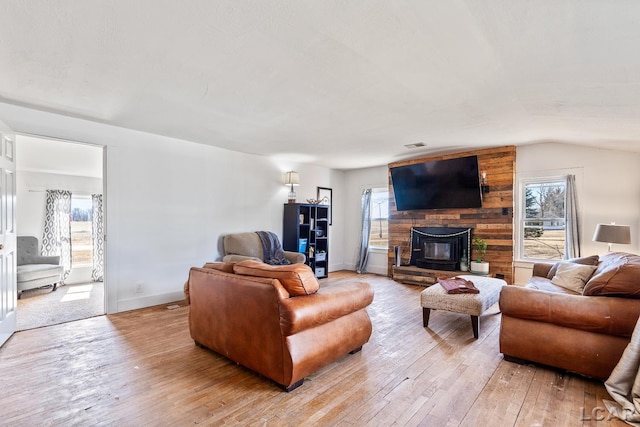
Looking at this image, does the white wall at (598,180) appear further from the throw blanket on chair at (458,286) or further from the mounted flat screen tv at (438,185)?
the throw blanket on chair at (458,286)

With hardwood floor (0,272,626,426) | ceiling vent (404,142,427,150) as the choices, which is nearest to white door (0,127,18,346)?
hardwood floor (0,272,626,426)

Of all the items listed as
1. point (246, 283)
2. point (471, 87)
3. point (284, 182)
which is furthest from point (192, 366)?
point (284, 182)

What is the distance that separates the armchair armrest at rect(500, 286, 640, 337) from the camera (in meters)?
2.08

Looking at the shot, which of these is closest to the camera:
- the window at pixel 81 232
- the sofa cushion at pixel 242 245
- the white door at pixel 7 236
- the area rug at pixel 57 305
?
the white door at pixel 7 236

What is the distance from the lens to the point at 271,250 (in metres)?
5.09

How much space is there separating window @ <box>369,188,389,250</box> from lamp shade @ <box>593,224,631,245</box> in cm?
347

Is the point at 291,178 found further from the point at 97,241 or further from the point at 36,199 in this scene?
the point at 36,199

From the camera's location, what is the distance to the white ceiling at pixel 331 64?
5.43ft

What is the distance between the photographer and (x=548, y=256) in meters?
4.70

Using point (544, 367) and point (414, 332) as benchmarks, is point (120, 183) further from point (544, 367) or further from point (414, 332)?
point (544, 367)

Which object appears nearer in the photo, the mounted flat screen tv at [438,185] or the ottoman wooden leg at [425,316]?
the ottoman wooden leg at [425,316]

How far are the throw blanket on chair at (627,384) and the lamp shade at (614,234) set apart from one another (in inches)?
88.8

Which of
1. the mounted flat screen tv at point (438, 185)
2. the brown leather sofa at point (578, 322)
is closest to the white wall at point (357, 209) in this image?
the mounted flat screen tv at point (438, 185)

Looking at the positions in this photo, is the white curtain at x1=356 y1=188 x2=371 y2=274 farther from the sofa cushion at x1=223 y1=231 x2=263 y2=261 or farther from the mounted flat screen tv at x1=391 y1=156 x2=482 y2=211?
the sofa cushion at x1=223 y1=231 x2=263 y2=261
